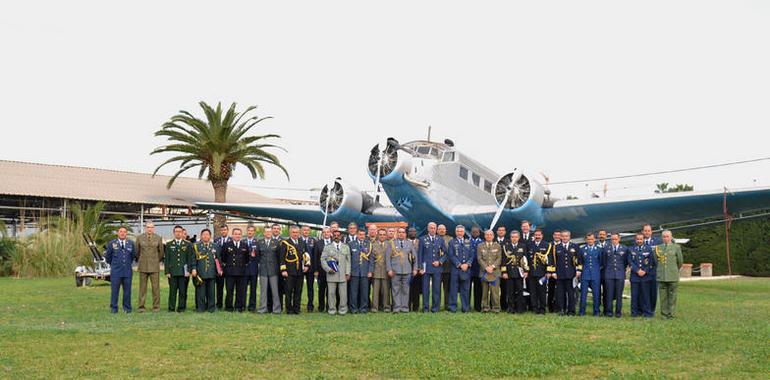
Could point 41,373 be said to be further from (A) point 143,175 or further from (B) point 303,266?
(A) point 143,175

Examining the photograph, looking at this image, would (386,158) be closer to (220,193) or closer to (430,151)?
(430,151)

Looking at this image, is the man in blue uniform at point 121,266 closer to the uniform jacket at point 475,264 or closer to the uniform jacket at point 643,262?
the uniform jacket at point 475,264

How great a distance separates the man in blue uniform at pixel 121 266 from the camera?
13109 millimetres

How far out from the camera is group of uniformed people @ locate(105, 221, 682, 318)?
515 inches

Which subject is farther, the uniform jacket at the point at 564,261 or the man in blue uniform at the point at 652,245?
the uniform jacket at the point at 564,261

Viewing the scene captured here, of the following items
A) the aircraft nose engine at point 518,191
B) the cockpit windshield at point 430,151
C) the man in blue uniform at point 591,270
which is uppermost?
the cockpit windshield at point 430,151

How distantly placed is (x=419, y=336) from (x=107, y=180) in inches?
1356

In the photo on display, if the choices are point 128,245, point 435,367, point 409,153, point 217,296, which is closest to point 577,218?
point 409,153

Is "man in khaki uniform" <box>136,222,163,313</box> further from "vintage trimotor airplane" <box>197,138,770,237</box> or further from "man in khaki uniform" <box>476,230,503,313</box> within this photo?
"vintage trimotor airplane" <box>197,138,770,237</box>

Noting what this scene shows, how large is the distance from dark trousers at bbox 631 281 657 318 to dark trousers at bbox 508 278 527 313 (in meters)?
1.97

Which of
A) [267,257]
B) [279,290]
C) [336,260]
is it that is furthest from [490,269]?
[267,257]

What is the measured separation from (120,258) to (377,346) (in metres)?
6.80

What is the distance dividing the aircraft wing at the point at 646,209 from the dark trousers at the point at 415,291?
661 centimetres

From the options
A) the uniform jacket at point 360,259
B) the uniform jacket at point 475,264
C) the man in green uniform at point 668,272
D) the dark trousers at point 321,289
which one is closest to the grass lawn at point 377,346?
the man in green uniform at point 668,272
